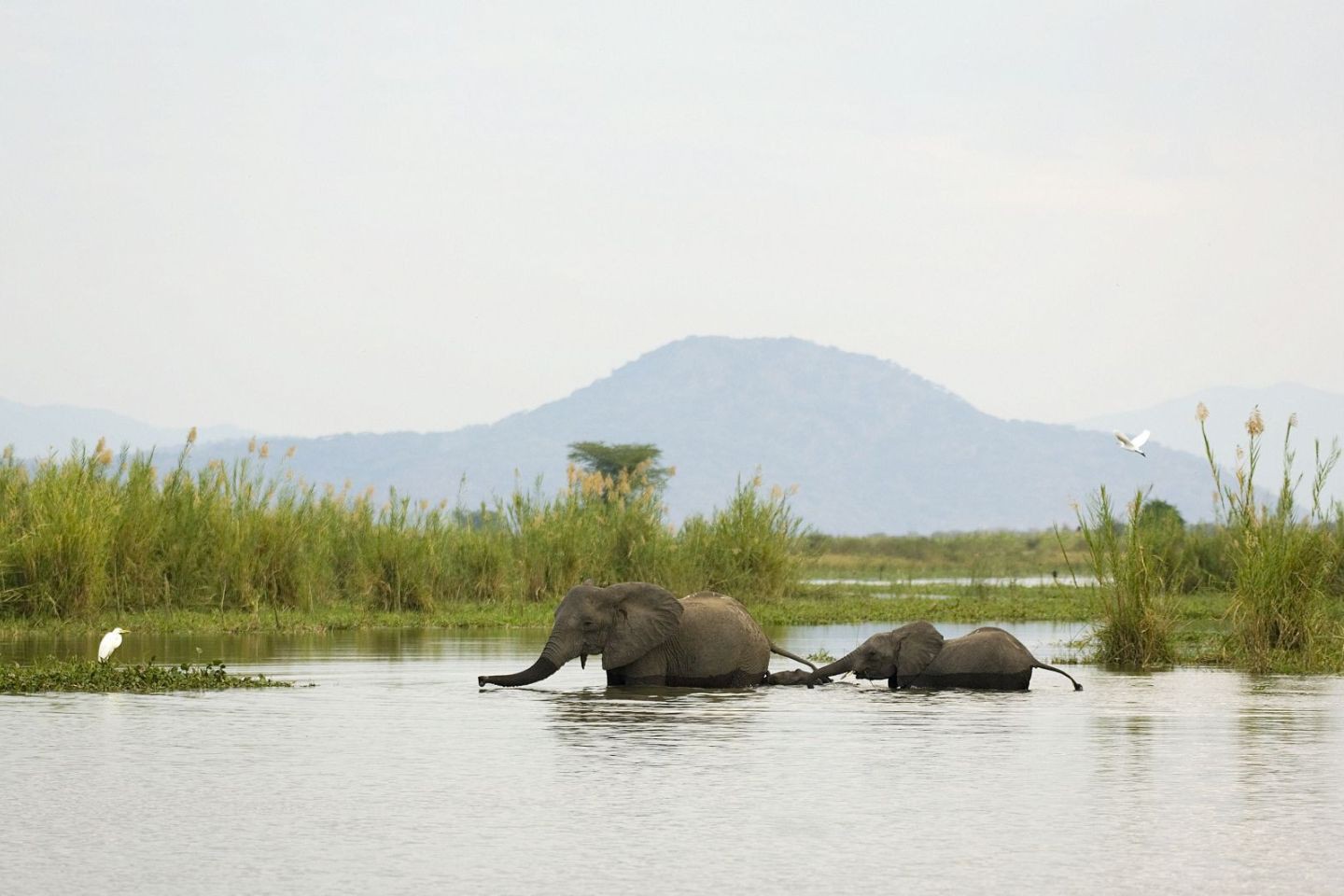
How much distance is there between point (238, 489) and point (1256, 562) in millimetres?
14498

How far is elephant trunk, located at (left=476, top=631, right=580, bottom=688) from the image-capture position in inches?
583

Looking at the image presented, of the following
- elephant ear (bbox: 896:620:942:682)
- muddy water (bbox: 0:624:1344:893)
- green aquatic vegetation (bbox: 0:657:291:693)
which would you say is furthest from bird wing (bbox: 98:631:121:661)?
elephant ear (bbox: 896:620:942:682)

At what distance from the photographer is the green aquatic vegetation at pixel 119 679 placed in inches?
574

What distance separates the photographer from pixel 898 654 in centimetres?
1577

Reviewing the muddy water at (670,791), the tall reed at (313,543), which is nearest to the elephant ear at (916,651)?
the muddy water at (670,791)

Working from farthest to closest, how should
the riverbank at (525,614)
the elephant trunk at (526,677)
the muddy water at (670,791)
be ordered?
the riverbank at (525,614) → the elephant trunk at (526,677) → the muddy water at (670,791)

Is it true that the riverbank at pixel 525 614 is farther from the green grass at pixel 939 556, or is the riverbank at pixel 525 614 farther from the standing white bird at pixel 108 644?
the green grass at pixel 939 556

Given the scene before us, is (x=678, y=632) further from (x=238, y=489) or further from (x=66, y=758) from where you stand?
(x=238, y=489)

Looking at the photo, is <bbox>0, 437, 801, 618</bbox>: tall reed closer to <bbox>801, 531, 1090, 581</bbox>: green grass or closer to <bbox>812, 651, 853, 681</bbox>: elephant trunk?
<bbox>812, 651, 853, 681</bbox>: elephant trunk

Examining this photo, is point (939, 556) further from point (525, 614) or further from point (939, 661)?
point (939, 661)

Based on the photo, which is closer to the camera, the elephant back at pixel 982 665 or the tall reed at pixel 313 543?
the elephant back at pixel 982 665

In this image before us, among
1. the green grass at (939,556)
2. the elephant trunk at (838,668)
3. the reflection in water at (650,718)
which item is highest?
the green grass at (939,556)

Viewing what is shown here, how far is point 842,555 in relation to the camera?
74.6m

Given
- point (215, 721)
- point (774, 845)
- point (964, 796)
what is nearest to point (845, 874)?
point (774, 845)
